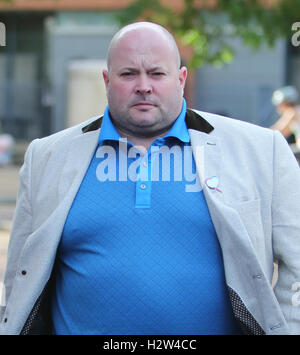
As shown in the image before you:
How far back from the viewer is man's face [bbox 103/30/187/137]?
278cm

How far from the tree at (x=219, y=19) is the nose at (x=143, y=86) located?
31.7 feet

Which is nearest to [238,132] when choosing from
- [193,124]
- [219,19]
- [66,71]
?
[193,124]

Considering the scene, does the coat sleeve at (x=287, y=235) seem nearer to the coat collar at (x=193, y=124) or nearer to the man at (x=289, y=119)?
the coat collar at (x=193, y=124)

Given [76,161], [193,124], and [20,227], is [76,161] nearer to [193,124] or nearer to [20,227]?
[20,227]

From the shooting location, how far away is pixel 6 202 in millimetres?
14188

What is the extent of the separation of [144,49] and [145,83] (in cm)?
13

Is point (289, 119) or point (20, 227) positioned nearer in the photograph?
point (20, 227)

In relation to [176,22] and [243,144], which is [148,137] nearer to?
[243,144]

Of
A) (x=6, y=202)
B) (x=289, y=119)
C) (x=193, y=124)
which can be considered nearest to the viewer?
(x=193, y=124)

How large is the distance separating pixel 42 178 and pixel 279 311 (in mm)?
968

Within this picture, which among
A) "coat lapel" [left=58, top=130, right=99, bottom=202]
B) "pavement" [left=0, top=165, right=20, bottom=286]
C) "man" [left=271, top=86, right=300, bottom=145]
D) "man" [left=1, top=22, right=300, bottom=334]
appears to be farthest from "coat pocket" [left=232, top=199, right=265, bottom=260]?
"man" [left=271, top=86, right=300, bottom=145]

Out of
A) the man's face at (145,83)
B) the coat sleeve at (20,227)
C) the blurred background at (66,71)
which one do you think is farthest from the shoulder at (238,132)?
the blurred background at (66,71)

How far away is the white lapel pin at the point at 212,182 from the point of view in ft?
8.86
